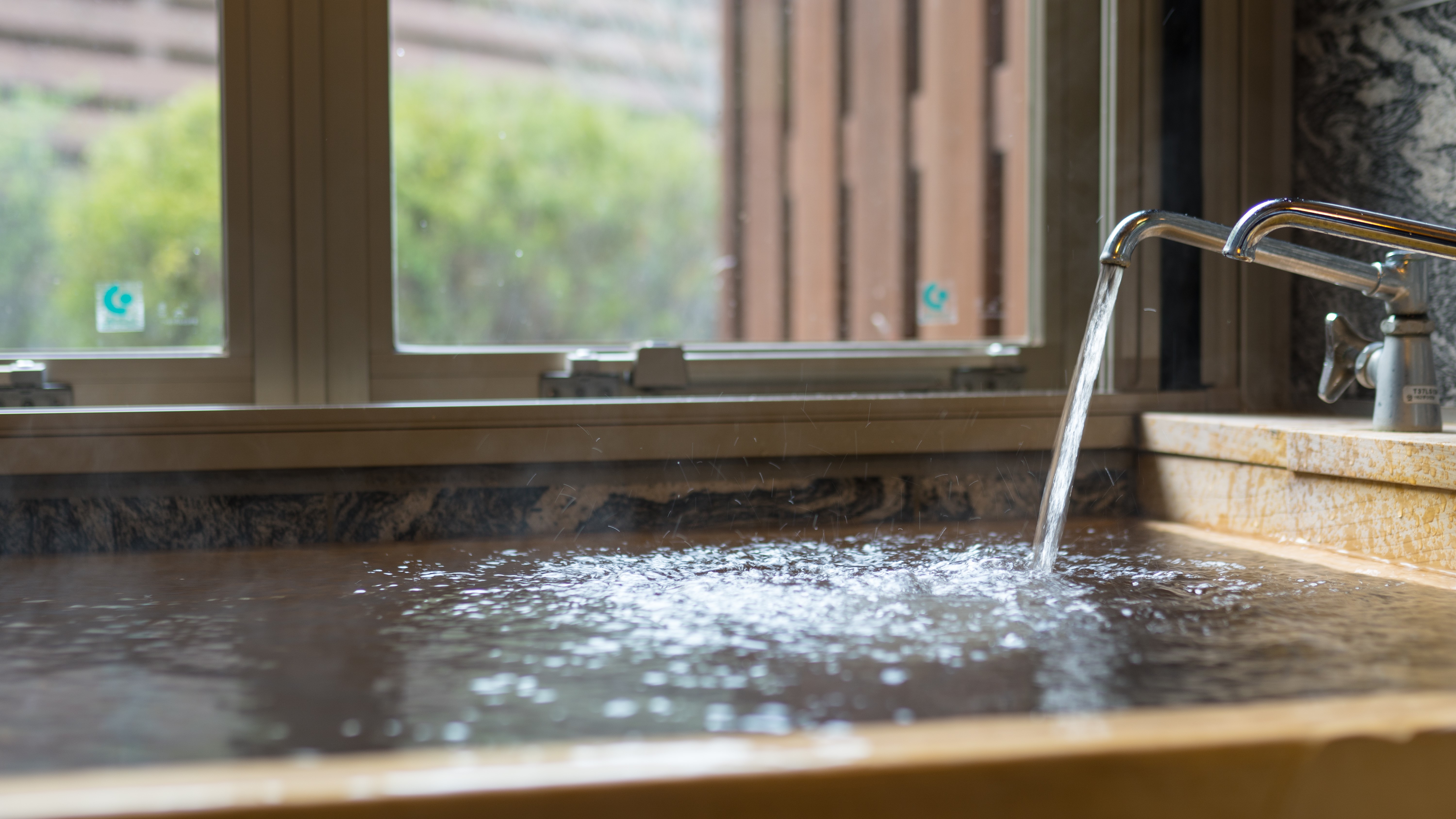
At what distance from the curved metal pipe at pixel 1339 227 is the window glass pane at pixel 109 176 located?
1.08 metres

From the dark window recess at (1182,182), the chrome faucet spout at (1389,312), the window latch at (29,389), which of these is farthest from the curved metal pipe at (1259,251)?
the window latch at (29,389)

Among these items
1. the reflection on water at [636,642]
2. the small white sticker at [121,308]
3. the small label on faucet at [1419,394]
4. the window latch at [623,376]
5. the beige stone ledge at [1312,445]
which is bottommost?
the reflection on water at [636,642]

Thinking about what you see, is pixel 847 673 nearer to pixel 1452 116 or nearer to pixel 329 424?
pixel 329 424

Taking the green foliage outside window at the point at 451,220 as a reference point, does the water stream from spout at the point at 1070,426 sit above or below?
below

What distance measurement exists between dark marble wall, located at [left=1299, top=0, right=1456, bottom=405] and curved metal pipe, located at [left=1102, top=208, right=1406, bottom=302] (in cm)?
29

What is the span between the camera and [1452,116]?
1.22 meters

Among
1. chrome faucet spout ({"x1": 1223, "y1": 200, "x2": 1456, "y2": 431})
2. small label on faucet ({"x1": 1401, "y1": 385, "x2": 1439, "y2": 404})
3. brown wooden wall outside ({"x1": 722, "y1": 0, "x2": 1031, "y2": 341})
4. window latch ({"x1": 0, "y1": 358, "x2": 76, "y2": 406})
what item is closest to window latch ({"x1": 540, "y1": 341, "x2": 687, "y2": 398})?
brown wooden wall outside ({"x1": 722, "y1": 0, "x2": 1031, "y2": 341})

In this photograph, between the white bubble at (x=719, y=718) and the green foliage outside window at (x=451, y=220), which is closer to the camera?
the white bubble at (x=719, y=718)

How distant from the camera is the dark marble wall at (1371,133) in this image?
4.03ft

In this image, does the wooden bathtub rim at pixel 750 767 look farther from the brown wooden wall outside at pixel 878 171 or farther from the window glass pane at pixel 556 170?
the brown wooden wall outside at pixel 878 171

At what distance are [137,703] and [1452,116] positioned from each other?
1.39 m

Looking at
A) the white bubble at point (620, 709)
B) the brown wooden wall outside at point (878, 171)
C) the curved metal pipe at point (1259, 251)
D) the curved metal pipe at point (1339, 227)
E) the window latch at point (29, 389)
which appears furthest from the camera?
the brown wooden wall outside at point (878, 171)

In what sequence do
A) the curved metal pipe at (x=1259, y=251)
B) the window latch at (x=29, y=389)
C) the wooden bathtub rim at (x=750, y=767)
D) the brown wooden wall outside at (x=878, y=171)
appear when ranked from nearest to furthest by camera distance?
the wooden bathtub rim at (x=750, y=767) < the curved metal pipe at (x=1259, y=251) < the window latch at (x=29, y=389) < the brown wooden wall outside at (x=878, y=171)

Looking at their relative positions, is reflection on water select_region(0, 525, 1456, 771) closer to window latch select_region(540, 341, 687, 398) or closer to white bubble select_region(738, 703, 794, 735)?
white bubble select_region(738, 703, 794, 735)
